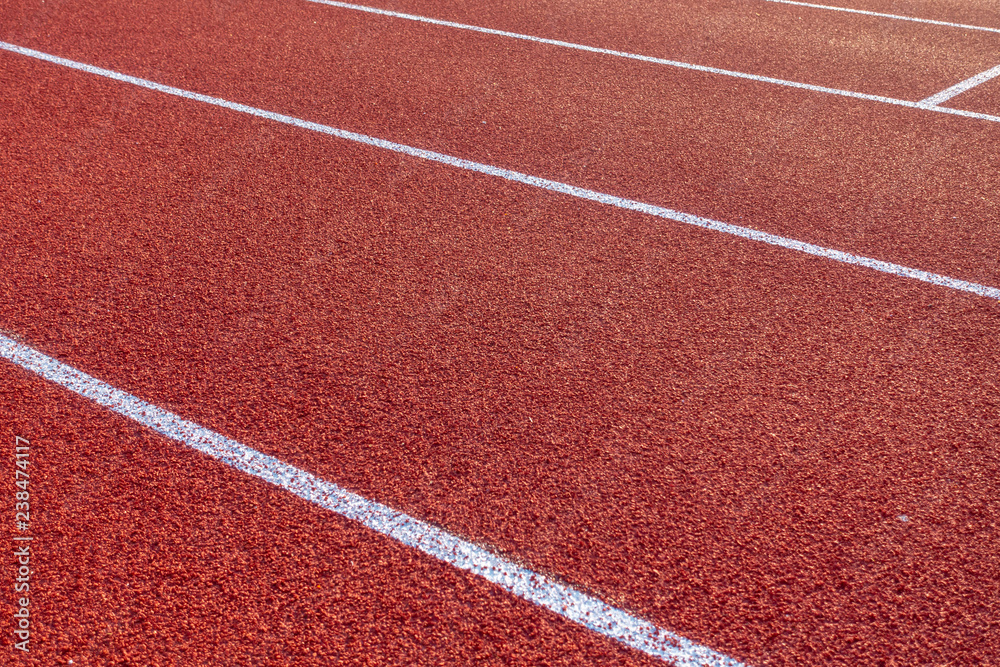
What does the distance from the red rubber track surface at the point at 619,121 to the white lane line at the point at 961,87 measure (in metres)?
0.17

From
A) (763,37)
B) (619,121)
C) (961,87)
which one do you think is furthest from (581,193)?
(763,37)

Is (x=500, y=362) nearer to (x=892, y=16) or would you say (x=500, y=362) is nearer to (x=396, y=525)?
(x=396, y=525)

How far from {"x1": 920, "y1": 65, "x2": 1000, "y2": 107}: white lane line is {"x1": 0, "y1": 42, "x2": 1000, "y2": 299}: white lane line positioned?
305 centimetres

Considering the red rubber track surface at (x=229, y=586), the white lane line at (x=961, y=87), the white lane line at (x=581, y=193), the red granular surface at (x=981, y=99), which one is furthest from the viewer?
the white lane line at (x=961, y=87)

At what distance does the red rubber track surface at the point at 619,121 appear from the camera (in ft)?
17.4

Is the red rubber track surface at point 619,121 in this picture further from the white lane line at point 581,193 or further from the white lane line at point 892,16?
the white lane line at point 892,16

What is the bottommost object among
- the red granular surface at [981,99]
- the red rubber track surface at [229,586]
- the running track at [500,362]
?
the red rubber track surface at [229,586]

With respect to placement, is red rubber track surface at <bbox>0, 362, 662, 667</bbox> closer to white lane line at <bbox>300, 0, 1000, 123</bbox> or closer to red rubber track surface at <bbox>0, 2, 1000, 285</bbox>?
red rubber track surface at <bbox>0, 2, 1000, 285</bbox>

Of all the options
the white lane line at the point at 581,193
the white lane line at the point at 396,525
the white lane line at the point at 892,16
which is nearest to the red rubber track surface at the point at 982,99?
the white lane line at the point at 892,16

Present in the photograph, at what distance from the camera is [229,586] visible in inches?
112

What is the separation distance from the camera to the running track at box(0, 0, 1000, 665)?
2.81 metres

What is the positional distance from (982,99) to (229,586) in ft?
22.9

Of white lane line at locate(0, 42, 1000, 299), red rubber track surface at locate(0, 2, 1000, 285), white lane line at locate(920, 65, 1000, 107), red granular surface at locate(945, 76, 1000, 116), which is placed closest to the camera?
white lane line at locate(0, 42, 1000, 299)

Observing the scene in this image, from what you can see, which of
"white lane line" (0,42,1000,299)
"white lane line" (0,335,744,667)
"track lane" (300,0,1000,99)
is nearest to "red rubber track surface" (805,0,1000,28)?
"track lane" (300,0,1000,99)
